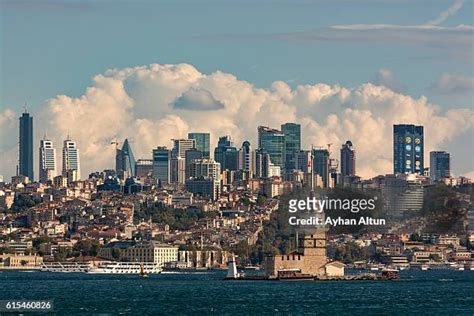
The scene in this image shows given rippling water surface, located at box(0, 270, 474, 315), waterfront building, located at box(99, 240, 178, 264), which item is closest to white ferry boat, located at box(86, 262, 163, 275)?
waterfront building, located at box(99, 240, 178, 264)

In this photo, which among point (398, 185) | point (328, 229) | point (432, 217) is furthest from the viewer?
Answer: point (398, 185)

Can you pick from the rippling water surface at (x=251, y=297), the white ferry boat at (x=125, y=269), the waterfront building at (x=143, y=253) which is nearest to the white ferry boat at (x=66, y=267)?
the white ferry boat at (x=125, y=269)

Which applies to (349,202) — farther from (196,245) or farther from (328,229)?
(196,245)

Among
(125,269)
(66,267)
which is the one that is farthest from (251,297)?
(66,267)

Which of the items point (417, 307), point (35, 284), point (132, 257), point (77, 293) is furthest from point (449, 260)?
point (417, 307)

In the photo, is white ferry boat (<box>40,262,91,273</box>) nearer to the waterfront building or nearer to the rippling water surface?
the waterfront building

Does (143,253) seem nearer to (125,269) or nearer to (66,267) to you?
(66,267)

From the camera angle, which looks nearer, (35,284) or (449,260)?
(35,284)

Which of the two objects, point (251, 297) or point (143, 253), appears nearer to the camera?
point (251, 297)

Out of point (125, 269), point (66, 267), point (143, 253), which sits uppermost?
point (143, 253)
